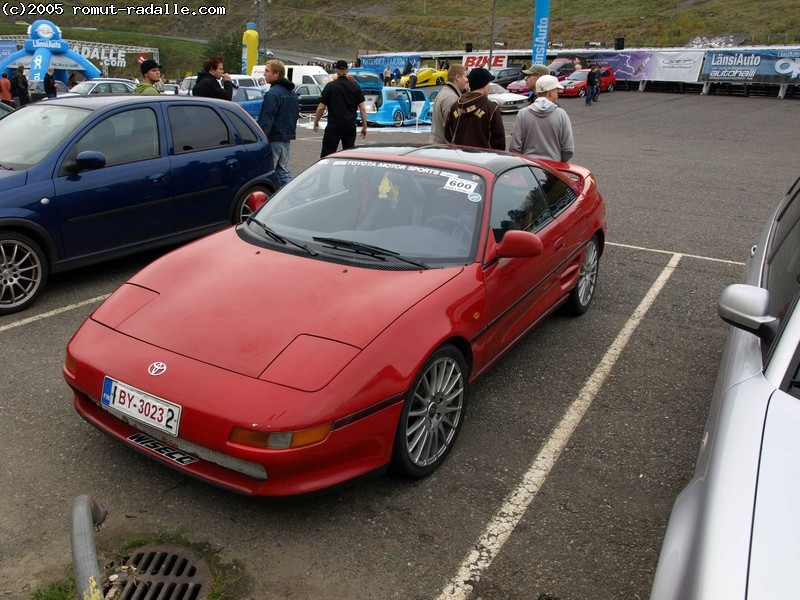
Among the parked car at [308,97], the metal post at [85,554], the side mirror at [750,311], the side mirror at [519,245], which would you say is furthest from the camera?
the parked car at [308,97]

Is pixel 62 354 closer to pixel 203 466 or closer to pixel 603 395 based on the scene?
pixel 203 466

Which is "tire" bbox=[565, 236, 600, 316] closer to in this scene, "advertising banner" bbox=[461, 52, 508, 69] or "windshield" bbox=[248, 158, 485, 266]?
"windshield" bbox=[248, 158, 485, 266]

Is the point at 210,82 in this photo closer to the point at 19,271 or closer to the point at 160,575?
the point at 19,271

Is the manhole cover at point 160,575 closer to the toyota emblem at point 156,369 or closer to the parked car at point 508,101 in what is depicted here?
the toyota emblem at point 156,369

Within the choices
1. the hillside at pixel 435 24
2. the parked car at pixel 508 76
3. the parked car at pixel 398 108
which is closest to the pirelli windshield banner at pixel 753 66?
the parked car at pixel 508 76

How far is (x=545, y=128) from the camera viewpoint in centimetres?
615

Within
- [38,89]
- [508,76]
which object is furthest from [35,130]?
[508,76]

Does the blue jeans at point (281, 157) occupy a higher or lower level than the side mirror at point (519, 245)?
lower

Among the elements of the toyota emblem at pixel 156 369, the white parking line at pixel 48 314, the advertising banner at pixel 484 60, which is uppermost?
the advertising banner at pixel 484 60

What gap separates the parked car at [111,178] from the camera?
4945mm

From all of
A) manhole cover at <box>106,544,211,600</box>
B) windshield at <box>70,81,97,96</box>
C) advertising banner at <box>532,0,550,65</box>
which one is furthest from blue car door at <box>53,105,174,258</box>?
advertising banner at <box>532,0,550,65</box>

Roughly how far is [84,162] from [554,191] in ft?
11.8

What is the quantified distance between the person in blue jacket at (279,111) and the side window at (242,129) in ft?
3.41

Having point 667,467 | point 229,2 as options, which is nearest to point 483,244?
point 667,467
